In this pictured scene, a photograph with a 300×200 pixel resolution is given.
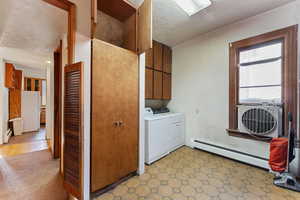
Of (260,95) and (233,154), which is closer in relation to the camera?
(260,95)

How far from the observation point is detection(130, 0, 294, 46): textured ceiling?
1897mm

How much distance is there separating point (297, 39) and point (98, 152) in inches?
124

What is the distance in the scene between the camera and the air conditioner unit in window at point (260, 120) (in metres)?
1.94

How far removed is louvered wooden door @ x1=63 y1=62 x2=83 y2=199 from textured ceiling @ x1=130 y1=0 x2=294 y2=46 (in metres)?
1.48

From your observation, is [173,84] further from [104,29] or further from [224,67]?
[104,29]

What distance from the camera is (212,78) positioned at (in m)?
2.73

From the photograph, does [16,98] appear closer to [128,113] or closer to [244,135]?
[128,113]

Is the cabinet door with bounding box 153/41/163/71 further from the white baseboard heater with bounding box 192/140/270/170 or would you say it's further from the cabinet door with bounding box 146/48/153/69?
the white baseboard heater with bounding box 192/140/270/170

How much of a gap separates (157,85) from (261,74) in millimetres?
1938

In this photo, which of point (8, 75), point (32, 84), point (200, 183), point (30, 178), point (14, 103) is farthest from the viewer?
point (32, 84)

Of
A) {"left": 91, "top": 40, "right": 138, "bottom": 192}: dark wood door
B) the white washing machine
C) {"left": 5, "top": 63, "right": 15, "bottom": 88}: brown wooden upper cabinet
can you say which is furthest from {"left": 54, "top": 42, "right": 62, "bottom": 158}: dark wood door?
{"left": 5, "top": 63, "right": 15, "bottom": 88}: brown wooden upper cabinet

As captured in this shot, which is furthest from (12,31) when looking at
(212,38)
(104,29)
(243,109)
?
(243,109)

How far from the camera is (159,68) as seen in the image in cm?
306

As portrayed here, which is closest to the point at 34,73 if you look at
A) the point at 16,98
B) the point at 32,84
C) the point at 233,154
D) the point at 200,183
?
the point at 32,84
